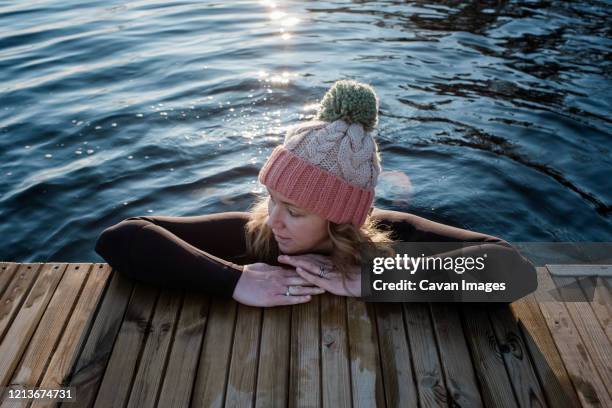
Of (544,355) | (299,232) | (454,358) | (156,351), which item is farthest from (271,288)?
(544,355)

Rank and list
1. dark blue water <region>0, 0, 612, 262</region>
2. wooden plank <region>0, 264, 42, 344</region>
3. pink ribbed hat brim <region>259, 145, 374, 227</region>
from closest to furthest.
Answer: pink ribbed hat brim <region>259, 145, 374, 227</region> < wooden plank <region>0, 264, 42, 344</region> < dark blue water <region>0, 0, 612, 262</region>

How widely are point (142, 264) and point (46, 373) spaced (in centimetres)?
77

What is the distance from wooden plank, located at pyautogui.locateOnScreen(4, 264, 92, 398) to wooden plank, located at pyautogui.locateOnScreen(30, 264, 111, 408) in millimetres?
Answer: 33

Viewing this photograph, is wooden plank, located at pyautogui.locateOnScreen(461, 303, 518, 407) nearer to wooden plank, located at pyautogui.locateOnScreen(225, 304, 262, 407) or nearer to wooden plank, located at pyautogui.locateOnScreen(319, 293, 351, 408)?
wooden plank, located at pyautogui.locateOnScreen(319, 293, 351, 408)

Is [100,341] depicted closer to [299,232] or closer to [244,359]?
[244,359]

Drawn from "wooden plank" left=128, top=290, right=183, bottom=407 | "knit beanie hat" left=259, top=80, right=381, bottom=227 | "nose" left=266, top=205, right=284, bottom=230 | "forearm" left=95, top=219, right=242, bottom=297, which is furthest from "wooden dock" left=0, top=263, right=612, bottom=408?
"knit beanie hat" left=259, top=80, right=381, bottom=227

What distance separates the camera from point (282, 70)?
9.12 metres

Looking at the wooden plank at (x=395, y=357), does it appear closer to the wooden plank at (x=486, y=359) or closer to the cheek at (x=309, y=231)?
the wooden plank at (x=486, y=359)

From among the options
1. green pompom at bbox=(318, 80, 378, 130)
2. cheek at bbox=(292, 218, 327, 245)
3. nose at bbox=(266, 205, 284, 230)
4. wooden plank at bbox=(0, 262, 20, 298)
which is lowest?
wooden plank at bbox=(0, 262, 20, 298)

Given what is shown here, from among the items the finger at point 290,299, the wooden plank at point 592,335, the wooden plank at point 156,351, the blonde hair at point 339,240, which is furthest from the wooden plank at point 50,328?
the wooden plank at point 592,335

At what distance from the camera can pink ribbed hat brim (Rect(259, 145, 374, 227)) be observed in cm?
320

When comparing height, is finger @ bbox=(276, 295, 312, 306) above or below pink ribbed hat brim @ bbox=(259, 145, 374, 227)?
below

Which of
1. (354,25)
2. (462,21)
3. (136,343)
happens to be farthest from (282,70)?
(136,343)

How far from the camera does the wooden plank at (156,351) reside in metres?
2.91
